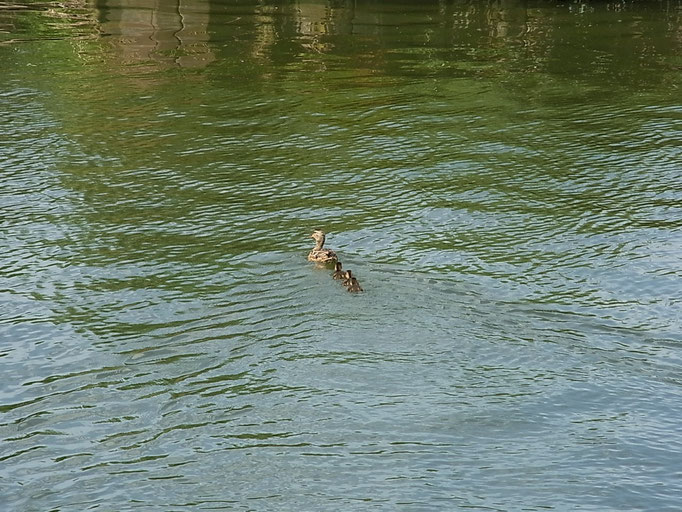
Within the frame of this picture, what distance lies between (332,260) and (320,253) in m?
0.20

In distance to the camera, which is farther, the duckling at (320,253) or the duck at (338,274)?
the duckling at (320,253)

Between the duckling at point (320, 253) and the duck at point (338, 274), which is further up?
the duckling at point (320, 253)

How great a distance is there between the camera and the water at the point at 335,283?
7594 mm

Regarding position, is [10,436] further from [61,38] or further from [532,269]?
[61,38]

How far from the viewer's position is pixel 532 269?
10.7 m

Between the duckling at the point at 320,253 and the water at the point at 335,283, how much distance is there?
135 mm

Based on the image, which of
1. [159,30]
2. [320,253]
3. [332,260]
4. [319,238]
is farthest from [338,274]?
[159,30]

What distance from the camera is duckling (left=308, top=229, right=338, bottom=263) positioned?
33.6 feet

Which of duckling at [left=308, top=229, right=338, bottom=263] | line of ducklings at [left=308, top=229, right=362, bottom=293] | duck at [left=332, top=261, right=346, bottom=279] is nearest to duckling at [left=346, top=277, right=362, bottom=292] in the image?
line of ducklings at [left=308, top=229, right=362, bottom=293]

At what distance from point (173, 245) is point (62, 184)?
2.29 m

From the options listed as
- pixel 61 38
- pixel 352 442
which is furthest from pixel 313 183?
pixel 61 38

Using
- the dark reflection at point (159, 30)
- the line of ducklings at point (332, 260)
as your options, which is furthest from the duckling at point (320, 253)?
the dark reflection at point (159, 30)

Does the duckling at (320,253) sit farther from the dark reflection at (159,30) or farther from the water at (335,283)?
the dark reflection at (159,30)

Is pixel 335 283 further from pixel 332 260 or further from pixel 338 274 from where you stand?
pixel 332 260
